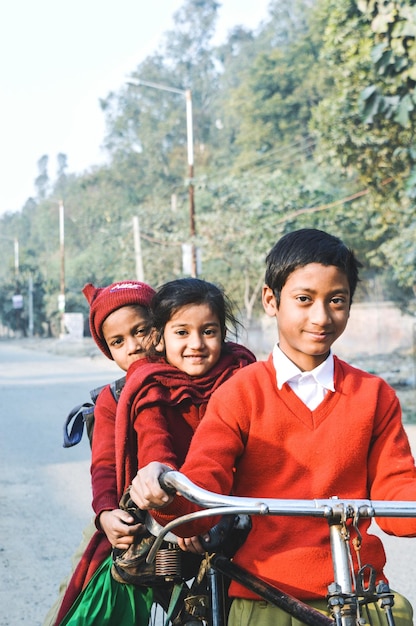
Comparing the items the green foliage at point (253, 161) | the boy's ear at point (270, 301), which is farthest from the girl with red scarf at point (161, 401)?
the green foliage at point (253, 161)

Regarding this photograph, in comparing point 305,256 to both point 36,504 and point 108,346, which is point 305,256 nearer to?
point 108,346

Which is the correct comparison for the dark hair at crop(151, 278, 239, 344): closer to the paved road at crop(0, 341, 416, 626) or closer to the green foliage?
the paved road at crop(0, 341, 416, 626)

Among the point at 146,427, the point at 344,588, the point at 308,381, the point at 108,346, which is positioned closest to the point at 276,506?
the point at 344,588

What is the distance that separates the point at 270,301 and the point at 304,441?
0.35 metres

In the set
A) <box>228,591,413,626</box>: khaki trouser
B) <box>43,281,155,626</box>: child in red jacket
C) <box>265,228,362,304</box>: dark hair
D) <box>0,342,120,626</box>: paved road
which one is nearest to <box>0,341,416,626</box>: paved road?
<box>0,342,120,626</box>: paved road

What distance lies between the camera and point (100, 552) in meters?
2.39

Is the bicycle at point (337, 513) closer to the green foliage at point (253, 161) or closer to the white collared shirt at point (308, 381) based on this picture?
the white collared shirt at point (308, 381)

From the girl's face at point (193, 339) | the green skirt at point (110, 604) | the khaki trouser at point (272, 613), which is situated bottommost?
the green skirt at point (110, 604)

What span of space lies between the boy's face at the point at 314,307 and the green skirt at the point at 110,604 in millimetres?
833

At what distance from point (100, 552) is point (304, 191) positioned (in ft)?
74.3

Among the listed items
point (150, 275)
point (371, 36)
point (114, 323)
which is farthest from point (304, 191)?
point (114, 323)

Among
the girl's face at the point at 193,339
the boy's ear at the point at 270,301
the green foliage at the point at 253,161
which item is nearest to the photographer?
the boy's ear at the point at 270,301

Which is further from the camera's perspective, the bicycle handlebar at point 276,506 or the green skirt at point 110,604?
the green skirt at point 110,604

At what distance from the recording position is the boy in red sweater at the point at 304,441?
1865 mm
